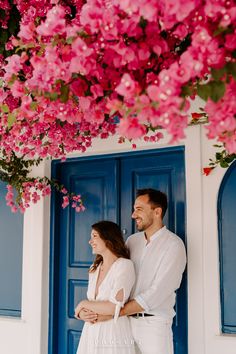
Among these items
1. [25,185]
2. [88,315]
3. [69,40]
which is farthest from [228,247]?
[69,40]

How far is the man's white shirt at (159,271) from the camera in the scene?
153 inches

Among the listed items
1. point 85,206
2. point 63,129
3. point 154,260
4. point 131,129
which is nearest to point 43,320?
point 85,206

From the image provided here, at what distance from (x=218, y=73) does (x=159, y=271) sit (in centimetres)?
260

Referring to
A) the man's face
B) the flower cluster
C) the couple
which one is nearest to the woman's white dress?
the couple

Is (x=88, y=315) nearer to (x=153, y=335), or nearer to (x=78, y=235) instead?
(x=153, y=335)

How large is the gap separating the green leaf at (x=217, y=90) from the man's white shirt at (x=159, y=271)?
8.32ft

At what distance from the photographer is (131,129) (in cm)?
158

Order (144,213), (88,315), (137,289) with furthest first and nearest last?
(144,213) < (137,289) < (88,315)

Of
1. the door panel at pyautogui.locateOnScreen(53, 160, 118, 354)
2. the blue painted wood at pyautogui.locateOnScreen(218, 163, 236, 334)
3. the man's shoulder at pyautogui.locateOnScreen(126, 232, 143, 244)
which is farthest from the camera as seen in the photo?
the door panel at pyautogui.locateOnScreen(53, 160, 118, 354)

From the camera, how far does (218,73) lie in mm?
1580

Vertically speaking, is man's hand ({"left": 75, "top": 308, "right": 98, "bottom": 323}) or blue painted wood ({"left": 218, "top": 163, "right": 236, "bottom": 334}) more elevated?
blue painted wood ({"left": 218, "top": 163, "right": 236, "bottom": 334})

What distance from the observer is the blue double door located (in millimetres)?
4652

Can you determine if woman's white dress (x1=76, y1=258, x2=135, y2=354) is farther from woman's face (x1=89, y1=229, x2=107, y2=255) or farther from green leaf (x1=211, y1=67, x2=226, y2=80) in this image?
green leaf (x1=211, y1=67, x2=226, y2=80)

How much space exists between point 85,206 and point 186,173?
1.17 meters
